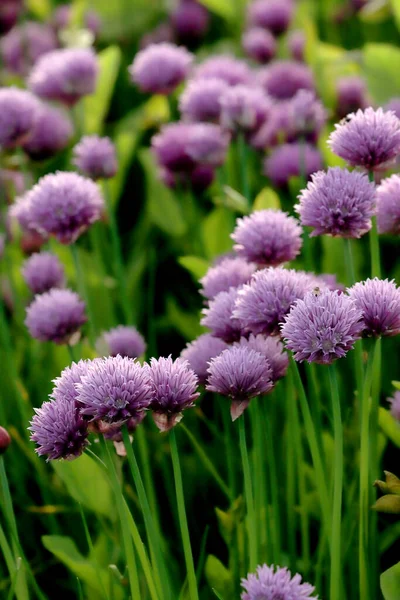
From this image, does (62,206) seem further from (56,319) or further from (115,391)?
(115,391)

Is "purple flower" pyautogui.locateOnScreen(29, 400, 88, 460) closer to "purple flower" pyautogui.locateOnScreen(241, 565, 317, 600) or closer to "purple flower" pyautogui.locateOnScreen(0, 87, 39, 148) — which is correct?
"purple flower" pyautogui.locateOnScreen(241, 565, 317, 600)

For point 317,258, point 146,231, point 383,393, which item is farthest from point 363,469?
point 146,231

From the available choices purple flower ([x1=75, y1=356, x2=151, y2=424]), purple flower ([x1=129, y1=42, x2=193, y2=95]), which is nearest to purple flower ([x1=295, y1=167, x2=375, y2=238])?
purple flower ([x1=75, y1=356, x2=151, y2=424])

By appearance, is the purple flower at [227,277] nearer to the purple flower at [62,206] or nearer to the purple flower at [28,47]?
the purple flower at [62,206]

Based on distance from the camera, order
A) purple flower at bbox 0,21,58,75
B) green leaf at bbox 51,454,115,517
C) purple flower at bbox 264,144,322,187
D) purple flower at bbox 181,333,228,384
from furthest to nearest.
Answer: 1. purple flower at bbox 0,21,58,75
2. purple flower at bbox 264,144,322,187
3. green leaf at bbox 51,454,115,517
4. purple flower at bbox 181,333,228,384

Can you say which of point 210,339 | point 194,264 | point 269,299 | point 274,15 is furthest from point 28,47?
point 269,299

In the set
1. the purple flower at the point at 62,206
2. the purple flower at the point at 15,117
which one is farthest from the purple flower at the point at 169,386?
the purple flower at the point at 15,117

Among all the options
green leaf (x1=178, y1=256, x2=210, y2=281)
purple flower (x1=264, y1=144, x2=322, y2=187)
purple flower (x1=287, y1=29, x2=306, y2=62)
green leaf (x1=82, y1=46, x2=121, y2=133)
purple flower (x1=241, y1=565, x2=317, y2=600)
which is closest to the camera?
purple flower (x1=241, y1=565, x2=317, y2=600)

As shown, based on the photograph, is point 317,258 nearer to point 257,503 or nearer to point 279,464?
point 279,464
